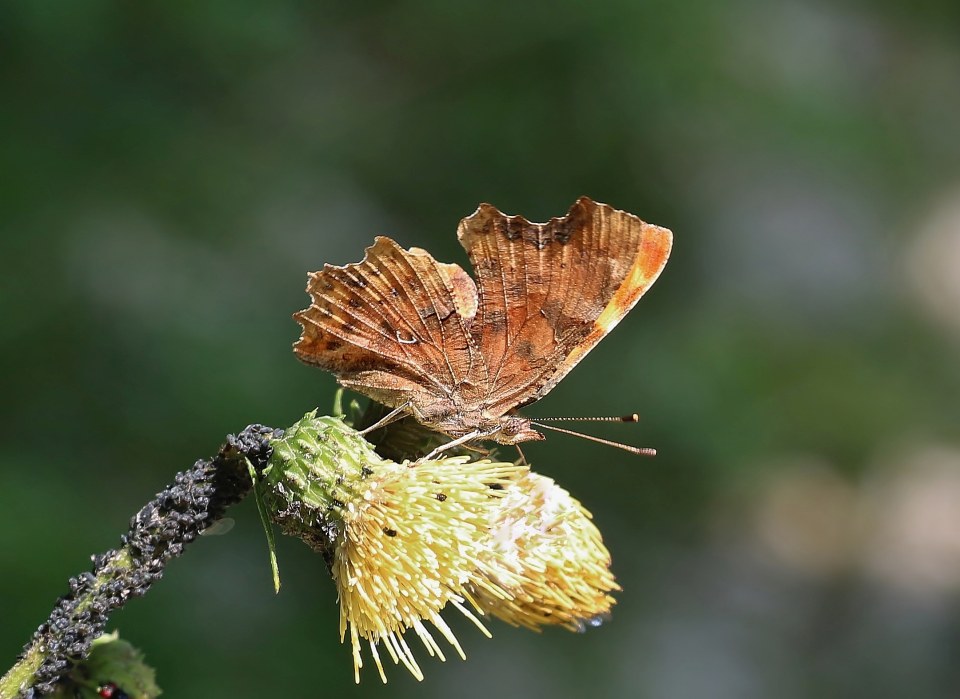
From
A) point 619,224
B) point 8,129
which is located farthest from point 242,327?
point 619,224

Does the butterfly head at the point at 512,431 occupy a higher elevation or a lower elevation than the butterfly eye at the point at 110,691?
higher

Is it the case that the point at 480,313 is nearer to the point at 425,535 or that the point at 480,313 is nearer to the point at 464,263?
the point at 425,535

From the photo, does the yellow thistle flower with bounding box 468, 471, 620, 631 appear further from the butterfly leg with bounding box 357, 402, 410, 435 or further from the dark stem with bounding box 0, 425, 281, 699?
the dark stem with bounding box 0, 425, 281, 699

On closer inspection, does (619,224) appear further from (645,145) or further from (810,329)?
(810,329)

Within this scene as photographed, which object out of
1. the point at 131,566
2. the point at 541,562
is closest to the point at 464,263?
the point at 541,562

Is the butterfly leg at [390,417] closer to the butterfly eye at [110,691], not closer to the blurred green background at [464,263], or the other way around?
the butterfly eye at [110,691]

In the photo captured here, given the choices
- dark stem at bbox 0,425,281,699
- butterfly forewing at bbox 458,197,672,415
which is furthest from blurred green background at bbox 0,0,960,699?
butterfly forewing at bbox 458,197,672,415

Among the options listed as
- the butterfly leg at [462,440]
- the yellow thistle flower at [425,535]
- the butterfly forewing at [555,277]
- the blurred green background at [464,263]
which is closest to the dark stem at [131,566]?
the yellow thistle flower at [425,535]
